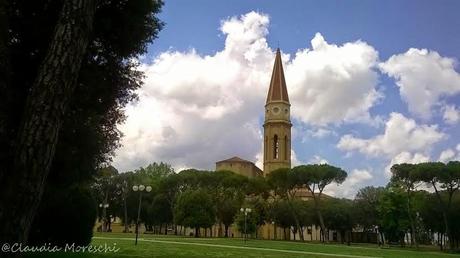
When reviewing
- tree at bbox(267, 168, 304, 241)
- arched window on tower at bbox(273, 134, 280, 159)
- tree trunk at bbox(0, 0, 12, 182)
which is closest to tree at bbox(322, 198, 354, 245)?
tree at bbox(267, 168, 304, 241)

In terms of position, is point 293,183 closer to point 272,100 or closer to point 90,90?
point 272,100

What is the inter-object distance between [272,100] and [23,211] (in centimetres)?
9546

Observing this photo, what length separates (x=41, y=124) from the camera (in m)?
4.97

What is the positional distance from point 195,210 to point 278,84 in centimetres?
4789

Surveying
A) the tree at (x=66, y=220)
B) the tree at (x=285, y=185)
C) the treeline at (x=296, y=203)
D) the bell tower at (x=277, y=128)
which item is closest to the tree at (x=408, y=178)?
the treeline at (x=296, y=203)

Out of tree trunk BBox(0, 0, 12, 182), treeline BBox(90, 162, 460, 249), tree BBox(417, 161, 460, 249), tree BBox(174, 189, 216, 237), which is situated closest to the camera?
tree trunk BBox(0, 0, 12, 182)

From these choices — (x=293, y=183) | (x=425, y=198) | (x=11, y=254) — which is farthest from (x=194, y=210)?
(x=11, y=254)

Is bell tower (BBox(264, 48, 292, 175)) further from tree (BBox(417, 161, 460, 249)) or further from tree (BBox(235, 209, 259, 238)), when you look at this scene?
tree (BBox(417, 161, 460, 249))

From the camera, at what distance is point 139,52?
1181 centimetres

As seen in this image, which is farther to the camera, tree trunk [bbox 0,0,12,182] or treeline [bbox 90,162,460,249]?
treeline [bbox 90,162,460,249]

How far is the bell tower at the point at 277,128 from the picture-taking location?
9431 cm

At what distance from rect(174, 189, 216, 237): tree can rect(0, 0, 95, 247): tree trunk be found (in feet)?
186

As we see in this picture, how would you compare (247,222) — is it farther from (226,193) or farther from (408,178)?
(408,178)

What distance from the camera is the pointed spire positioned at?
327 feet
